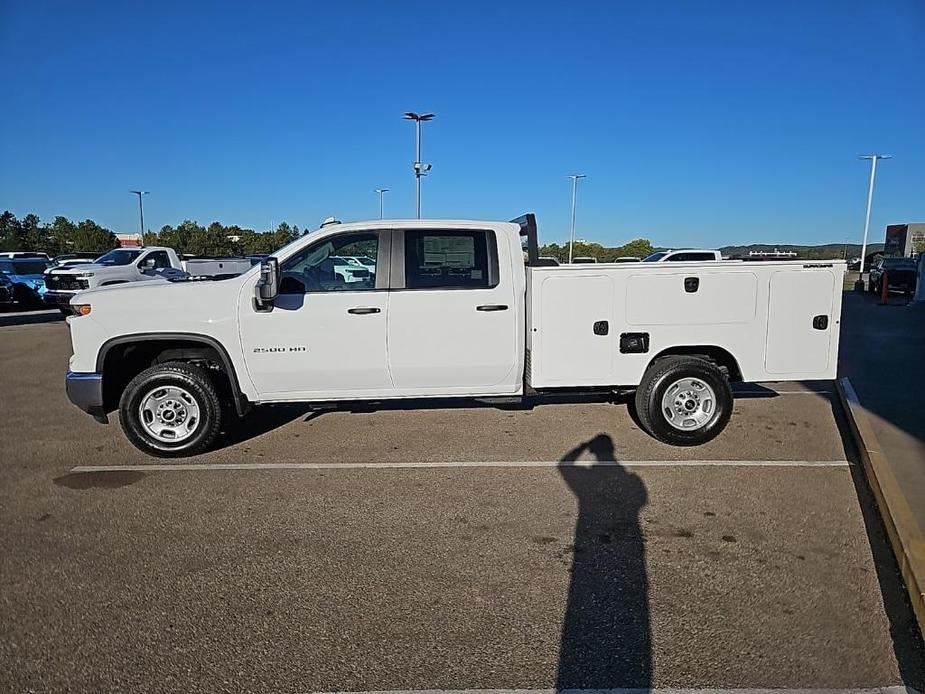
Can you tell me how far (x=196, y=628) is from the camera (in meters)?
3.19

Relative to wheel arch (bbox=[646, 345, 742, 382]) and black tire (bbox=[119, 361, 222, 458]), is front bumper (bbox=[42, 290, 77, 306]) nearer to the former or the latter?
black tire (bbox=[119, 361, 222, 458])

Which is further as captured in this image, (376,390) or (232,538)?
(376,390)

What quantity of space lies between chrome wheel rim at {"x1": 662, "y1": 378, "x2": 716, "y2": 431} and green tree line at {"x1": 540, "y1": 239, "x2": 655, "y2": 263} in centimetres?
4904

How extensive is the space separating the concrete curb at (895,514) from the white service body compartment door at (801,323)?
79 centimetres

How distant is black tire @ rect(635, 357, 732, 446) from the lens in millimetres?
5883

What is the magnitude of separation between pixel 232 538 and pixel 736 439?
467 cm

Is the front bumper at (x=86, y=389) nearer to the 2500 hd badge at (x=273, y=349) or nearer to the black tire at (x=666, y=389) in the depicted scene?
the 2500 hd badge at (x=273, y=349)

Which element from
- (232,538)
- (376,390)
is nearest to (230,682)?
(232,538)

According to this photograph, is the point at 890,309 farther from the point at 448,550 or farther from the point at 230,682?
the point at 230,682

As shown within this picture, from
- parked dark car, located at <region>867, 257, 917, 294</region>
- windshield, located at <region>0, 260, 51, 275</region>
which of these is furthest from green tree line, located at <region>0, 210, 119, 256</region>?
parked dark car, located at <region>867, 257, 917, 294</region>

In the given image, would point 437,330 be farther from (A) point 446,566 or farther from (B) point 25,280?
(B) point 25,280

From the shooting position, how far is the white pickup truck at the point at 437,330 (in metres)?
5.57

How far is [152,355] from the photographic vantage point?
6.04 metres

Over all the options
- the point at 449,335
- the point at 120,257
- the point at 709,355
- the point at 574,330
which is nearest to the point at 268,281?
the point at 449,335
